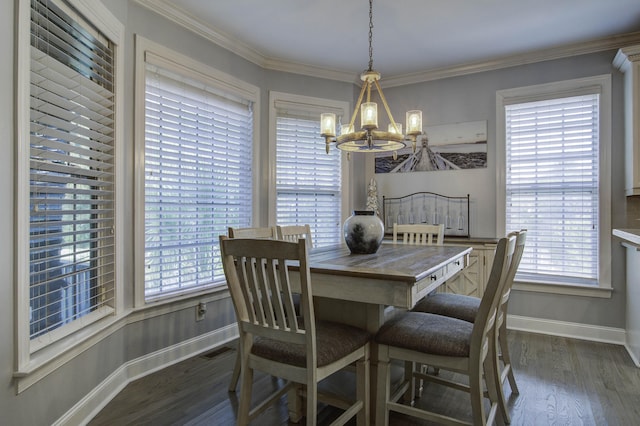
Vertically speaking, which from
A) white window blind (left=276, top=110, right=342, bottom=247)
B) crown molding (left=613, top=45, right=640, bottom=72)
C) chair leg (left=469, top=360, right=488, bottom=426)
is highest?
crown molding (left=613, top=45, right=640, bottom=72)

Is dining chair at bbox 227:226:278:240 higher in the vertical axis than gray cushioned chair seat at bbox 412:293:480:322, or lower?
higher

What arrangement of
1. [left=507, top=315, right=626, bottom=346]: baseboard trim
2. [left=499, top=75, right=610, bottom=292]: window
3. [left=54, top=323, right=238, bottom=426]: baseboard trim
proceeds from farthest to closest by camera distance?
1. [left=499, top=75, right=610, bottom=292]: window
2. [left=507, top=315, right=626, bottom=346]: baseboard trim
3. [left=54, top=323, right=238, bottom=426]: baseboard trim

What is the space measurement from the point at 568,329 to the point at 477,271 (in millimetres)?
→ 966

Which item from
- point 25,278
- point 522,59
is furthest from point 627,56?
point 25,278

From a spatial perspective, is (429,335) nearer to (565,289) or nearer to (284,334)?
(284,334)

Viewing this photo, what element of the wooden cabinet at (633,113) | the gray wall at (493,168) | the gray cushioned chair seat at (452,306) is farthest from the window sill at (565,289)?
the gray cushioned chair seat at (452,306)

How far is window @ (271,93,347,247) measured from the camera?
387 centimetres

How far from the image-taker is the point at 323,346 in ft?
5.31

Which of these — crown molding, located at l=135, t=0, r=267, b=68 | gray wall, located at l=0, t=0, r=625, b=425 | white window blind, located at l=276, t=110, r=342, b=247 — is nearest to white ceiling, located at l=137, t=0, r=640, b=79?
crown molding, located at l=135, t=0, r=267, b=68

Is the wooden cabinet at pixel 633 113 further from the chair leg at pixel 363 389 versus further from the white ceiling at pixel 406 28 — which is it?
the chair leg at pixel 363 389

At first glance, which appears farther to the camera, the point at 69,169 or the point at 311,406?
the point at 69,169

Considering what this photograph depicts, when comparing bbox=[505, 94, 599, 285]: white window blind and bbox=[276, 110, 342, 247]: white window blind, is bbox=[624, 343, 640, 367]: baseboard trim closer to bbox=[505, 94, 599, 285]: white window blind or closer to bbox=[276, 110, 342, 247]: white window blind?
bbox=[505, 94, 599, 285]: white window blind

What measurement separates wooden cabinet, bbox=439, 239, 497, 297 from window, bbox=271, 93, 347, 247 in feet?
Result: 4.54

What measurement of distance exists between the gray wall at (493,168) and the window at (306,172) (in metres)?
0.66
